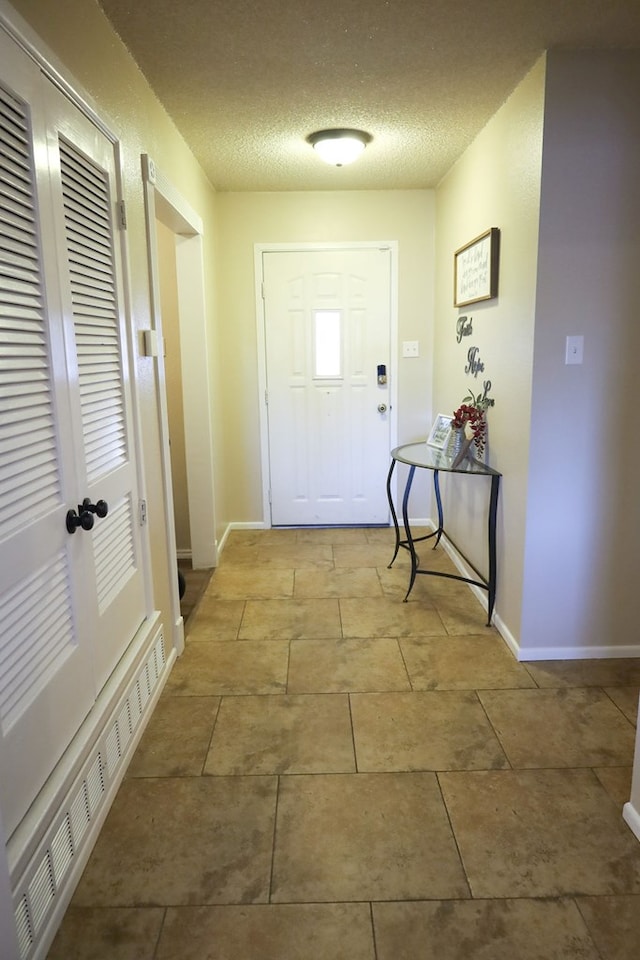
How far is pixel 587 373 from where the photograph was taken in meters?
2.35

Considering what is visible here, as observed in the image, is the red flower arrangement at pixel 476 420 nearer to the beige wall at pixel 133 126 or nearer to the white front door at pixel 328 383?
the white front door at pixel 328 383

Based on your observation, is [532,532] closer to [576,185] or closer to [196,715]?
[576,185]

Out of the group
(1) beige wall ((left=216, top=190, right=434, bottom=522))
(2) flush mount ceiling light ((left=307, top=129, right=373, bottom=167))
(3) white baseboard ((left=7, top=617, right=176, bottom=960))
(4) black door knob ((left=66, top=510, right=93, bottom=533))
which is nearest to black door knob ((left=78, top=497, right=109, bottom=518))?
(4) black door knob ((left=66, top=510, right=93, bottom=533))

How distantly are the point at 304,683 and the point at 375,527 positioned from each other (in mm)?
2171

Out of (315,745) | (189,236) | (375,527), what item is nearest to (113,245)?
(189,236)

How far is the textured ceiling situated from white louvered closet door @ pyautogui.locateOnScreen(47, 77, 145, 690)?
1.77ft

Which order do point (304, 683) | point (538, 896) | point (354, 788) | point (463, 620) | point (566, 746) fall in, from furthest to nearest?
point (463, 620), point (304, 683), point (566, 746), point (354, 788), point (538, 896)

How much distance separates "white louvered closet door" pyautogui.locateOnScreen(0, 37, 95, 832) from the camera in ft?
4.18

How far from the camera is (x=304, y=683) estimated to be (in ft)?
7.98

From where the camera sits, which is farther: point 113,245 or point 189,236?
point 189,236

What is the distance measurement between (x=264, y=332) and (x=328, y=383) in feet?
1.88

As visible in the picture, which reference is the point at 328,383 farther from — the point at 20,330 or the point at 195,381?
the point at 20,330

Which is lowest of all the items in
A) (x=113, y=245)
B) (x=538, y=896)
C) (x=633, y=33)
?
(x=538, y=896)

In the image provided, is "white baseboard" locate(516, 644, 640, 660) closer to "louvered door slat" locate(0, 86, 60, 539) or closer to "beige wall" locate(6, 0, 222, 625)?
"beige wall" locate(6, 0, 222, 625)
